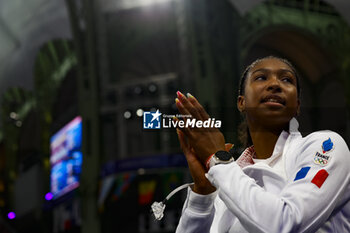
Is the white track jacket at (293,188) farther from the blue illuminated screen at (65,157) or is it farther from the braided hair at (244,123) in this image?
the blue illuminated screen at (65,157)

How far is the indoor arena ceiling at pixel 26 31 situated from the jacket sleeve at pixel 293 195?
825cm

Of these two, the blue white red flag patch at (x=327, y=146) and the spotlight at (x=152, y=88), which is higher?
the spotlight at (x=152, y=88)

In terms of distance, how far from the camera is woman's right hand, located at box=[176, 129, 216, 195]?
133cm

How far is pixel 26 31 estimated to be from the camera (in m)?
9.54

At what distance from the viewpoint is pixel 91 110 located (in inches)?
362

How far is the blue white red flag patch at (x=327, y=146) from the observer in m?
1.21

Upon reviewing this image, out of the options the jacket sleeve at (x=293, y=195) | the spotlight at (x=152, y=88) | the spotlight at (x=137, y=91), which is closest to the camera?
the jacket sleeve at (x=293, y=195)

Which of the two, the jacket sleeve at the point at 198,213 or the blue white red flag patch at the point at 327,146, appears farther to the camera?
the jacket sleeve at the point at 198,213

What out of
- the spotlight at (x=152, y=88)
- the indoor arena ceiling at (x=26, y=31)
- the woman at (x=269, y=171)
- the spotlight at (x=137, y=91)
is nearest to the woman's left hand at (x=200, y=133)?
the woman at (x=269, y=171)

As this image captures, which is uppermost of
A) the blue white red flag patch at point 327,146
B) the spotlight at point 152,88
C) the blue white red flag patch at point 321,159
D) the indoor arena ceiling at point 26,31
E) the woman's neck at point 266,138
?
the indoor arena ceiling at point 26,31

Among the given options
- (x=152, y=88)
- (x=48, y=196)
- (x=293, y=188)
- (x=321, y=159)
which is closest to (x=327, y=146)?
(x=321, y=159)

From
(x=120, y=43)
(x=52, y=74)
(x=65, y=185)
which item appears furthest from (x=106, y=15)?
(x=65, y=185)

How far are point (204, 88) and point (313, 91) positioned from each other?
2180 mm

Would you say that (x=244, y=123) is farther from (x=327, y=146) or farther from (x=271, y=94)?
(x=327, y=146)
